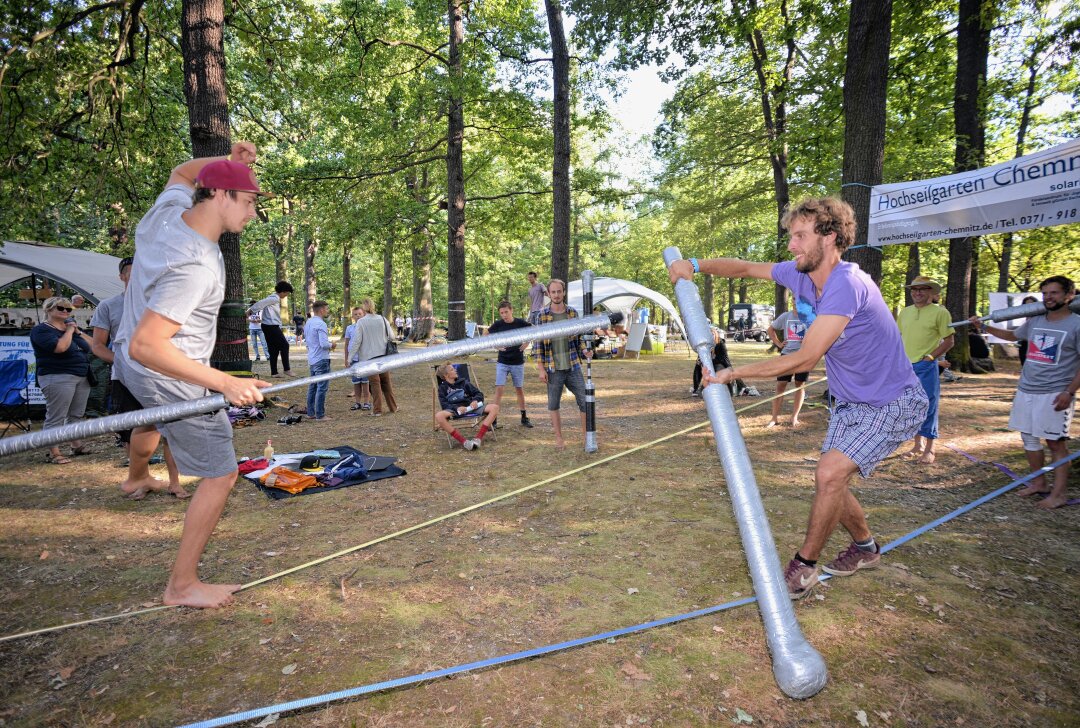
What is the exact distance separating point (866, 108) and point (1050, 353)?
5.07 metres

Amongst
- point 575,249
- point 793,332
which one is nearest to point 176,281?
point 793,332

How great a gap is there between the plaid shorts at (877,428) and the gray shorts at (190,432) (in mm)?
3559

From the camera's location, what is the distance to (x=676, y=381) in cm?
1431

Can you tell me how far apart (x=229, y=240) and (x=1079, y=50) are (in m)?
14.9

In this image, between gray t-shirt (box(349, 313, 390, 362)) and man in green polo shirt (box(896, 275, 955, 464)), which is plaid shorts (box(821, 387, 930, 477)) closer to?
man in green polo shirt (box(896, 275, 955, 464))

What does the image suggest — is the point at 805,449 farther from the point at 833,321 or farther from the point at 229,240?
the point at 229,240

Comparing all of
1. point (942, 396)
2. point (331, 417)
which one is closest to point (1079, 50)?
point (942, 396)

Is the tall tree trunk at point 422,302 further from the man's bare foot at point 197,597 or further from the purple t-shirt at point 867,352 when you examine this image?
the purple t-shirt at point 867,352

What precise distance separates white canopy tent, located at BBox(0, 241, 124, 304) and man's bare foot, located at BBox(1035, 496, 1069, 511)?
12594mm

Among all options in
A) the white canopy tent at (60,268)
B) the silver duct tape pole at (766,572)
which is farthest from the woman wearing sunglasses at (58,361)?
the silver duct tape pole at (766,572)

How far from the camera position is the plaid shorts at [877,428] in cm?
308

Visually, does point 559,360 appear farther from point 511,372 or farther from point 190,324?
point 190,324

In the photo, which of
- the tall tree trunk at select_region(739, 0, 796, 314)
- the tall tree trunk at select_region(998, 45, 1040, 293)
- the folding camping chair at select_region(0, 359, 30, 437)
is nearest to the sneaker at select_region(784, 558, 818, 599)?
the folding camping chair at select_region(0, 359, 30, 437)

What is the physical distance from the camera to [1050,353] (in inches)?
189
